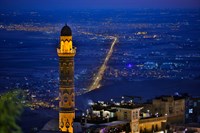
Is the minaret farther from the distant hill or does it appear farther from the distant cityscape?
the distant hill

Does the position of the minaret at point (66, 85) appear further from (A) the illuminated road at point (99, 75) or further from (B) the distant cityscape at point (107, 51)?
(A) the illuminated road at point (99, 75)

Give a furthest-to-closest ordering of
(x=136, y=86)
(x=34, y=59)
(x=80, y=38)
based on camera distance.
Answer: (x=80, y=38)
(x=34, y=59)
(x=136, y=86)

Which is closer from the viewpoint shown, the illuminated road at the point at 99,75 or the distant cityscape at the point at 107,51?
the distant cityscape at the point at 107,51

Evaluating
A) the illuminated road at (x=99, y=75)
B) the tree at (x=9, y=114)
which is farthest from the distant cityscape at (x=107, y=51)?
the tree at (x=9, y=114)

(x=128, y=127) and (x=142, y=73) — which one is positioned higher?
(x=128, y=127)

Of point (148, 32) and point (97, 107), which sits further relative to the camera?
point (148, 32)

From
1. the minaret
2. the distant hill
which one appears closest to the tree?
the minaret

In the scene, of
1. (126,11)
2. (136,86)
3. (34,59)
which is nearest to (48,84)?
(136,86)

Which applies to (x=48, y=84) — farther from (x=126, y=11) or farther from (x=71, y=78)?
(x=126, y=11)
